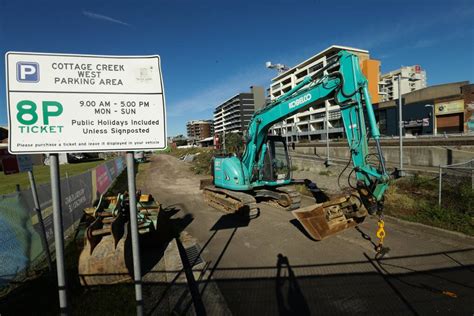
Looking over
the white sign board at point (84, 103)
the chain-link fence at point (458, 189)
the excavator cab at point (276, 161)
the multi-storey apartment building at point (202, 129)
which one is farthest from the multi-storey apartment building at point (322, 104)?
the multi-storey apartment building at point (202, 129)

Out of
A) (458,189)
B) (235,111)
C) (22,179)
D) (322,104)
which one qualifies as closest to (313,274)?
(458,189)

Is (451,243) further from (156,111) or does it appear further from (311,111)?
(311,111)

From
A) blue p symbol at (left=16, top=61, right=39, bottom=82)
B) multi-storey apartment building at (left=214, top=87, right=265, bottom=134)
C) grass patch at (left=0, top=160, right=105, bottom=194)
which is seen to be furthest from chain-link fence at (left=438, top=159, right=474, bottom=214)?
multi-storey apartment building at (left=214, top=87, right=265, bottom=134)

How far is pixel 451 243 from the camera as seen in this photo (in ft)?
21.0

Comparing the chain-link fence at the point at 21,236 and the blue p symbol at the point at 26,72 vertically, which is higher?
the blue p symbol at the point at 26,72

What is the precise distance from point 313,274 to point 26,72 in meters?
5.50

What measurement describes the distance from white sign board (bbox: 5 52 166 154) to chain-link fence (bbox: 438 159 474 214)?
9.48 m

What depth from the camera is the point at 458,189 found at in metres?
9.17

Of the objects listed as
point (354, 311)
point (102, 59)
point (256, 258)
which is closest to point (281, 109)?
point (256, 258)

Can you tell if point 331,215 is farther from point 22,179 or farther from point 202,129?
point 202,129

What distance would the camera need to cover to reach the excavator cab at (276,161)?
33.6ft

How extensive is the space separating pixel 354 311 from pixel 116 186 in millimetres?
16800

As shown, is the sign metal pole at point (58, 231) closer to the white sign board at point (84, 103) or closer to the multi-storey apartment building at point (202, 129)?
the white sign board at point (84, 103)

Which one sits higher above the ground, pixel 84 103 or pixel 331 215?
pixel 84 103
